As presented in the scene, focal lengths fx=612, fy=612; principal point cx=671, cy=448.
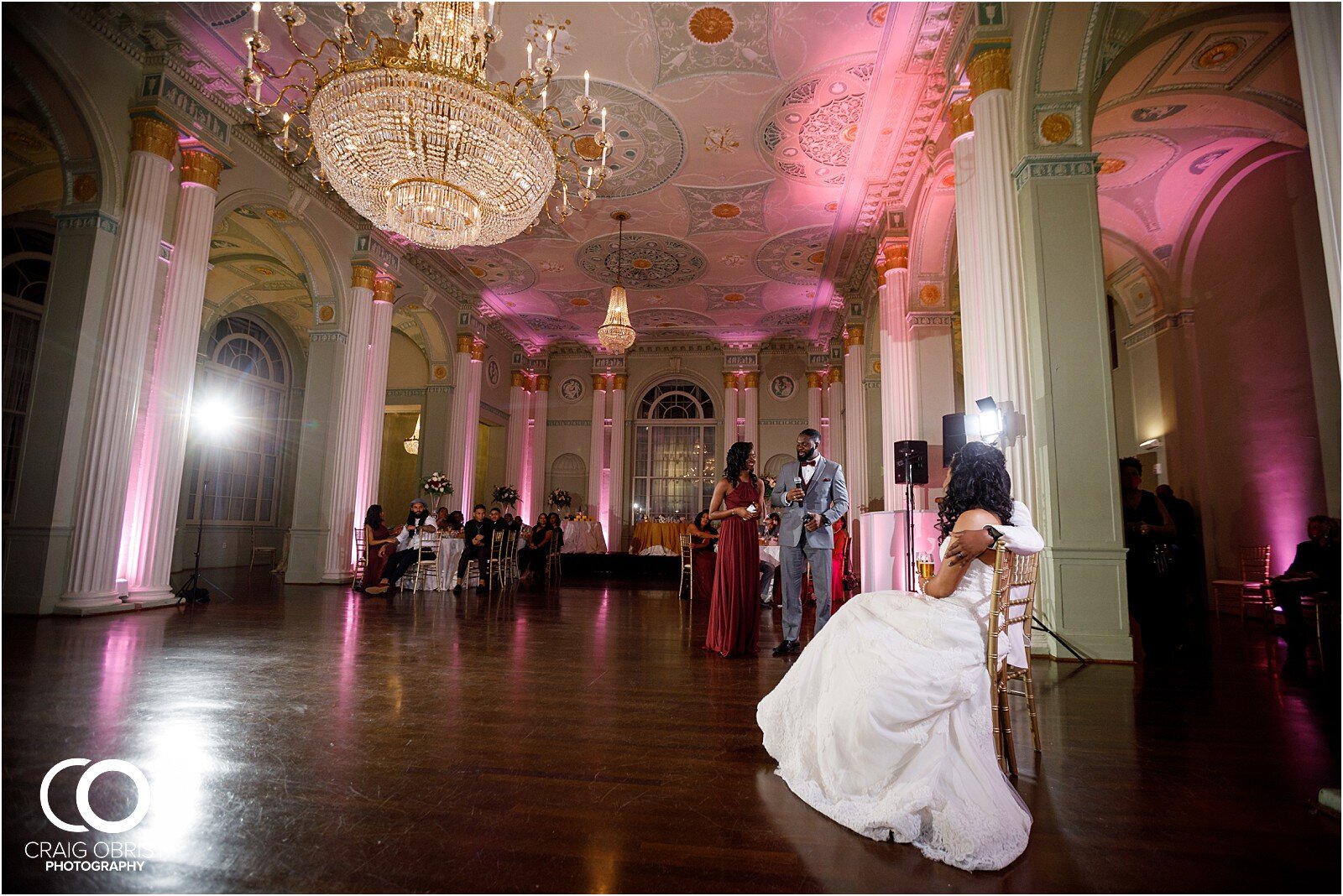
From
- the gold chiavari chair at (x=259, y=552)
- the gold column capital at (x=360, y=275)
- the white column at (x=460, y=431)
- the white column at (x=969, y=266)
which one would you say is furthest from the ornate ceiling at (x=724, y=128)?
the gold chiavari chair at (x=259, y=552)

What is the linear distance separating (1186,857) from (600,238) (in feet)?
34.6

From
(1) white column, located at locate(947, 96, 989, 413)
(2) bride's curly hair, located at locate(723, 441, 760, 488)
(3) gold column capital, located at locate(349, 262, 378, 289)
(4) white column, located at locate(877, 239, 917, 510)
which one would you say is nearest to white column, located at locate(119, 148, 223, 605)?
(3) gold column capital, located at locate(349, 262, 378, 289)

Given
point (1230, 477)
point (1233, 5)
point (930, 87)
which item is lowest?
point (1230, 477)

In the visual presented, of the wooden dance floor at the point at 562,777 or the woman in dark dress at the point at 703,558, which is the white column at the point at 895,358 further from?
the wooden dance floor at the point at 562,777

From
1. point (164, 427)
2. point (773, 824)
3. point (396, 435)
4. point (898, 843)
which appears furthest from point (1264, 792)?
point (396, 435)

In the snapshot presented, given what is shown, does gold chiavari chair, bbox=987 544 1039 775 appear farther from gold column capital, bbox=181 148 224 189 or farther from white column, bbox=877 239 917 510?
gold column capital, bbox=181 148 224 189

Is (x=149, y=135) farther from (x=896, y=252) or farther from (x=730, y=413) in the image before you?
(x=730, y=413)

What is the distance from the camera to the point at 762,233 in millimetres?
10453

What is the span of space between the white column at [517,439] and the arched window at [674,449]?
9.59 feet

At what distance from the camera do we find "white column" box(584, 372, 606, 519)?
1593 cm

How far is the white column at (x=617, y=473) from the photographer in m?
15.7

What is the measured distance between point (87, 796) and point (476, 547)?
7117 mm

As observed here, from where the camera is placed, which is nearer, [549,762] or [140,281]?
[549,762]

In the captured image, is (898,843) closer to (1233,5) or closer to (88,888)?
(88,888)
